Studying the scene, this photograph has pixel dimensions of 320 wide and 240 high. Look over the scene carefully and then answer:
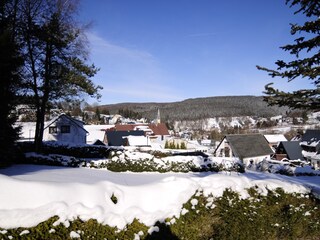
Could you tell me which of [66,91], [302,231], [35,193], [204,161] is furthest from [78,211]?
[66,91]

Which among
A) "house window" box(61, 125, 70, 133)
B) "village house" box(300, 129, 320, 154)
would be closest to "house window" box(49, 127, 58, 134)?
"house window" box(61, 125, 70, 133)

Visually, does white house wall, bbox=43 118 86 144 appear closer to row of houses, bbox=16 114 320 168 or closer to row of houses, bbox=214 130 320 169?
row of houses, bbox=16 114 320 168

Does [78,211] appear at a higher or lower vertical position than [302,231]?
higher

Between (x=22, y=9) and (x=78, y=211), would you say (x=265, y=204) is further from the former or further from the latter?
(x=22, y=9)

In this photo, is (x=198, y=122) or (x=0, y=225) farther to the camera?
(x=198, y=122)

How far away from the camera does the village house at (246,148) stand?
1478 inches

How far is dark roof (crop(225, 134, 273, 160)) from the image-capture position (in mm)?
37719

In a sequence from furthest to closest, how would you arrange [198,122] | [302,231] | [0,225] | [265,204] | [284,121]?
[198,122], [284,121], [265,204], [302,231], [0,225]

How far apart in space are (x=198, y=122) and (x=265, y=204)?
182449 millimetres

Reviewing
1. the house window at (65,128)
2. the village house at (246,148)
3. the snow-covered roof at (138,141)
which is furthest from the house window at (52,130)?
the village house at (246,148)

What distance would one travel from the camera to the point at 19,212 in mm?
4508

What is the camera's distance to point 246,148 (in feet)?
126

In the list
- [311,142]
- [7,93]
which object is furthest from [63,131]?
[311,142]

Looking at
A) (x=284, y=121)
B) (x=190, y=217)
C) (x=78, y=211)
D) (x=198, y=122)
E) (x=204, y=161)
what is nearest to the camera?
(x=78, y=211)
